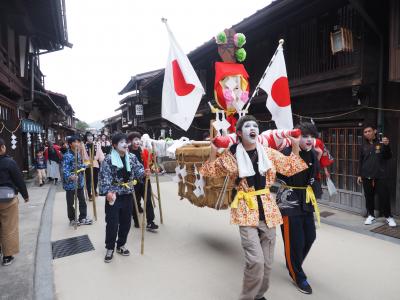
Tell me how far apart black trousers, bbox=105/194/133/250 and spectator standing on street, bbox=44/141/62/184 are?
9.10m

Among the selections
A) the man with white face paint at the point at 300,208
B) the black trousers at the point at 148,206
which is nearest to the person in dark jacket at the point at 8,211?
the black trousers at the point at 148,206

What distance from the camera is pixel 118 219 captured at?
466cm

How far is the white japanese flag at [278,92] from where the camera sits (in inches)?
171

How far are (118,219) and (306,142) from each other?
3.10m

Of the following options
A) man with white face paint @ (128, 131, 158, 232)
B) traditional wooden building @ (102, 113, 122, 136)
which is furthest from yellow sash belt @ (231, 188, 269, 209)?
traditional wooden building @ (102, 113, 122, 136)

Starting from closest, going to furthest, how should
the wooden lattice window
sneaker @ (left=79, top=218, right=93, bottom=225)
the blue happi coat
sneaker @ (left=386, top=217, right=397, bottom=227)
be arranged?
1. sneaker @ (left=386, top=217, right=397, bottom=227)
2. the blue happi coat
3. sneaker @ (left=79, top=218, right=93, bottom=225)
4. the wooden lattice window

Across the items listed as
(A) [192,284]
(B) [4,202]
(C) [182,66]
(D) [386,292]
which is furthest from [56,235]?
(D) [386,292]

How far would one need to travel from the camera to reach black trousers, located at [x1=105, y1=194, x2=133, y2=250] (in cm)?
456

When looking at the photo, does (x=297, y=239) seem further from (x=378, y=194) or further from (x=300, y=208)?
(x=378, y=194)

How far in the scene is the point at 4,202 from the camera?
14.3ft

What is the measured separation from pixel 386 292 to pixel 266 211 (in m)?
1.86

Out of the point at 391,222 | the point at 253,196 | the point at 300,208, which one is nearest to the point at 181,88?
the point at 253,196

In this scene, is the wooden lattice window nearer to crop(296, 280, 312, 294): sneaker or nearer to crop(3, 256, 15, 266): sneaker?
crop(296, 280, 312, 294): sneaker

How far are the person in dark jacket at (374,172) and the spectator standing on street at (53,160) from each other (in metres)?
11.5
